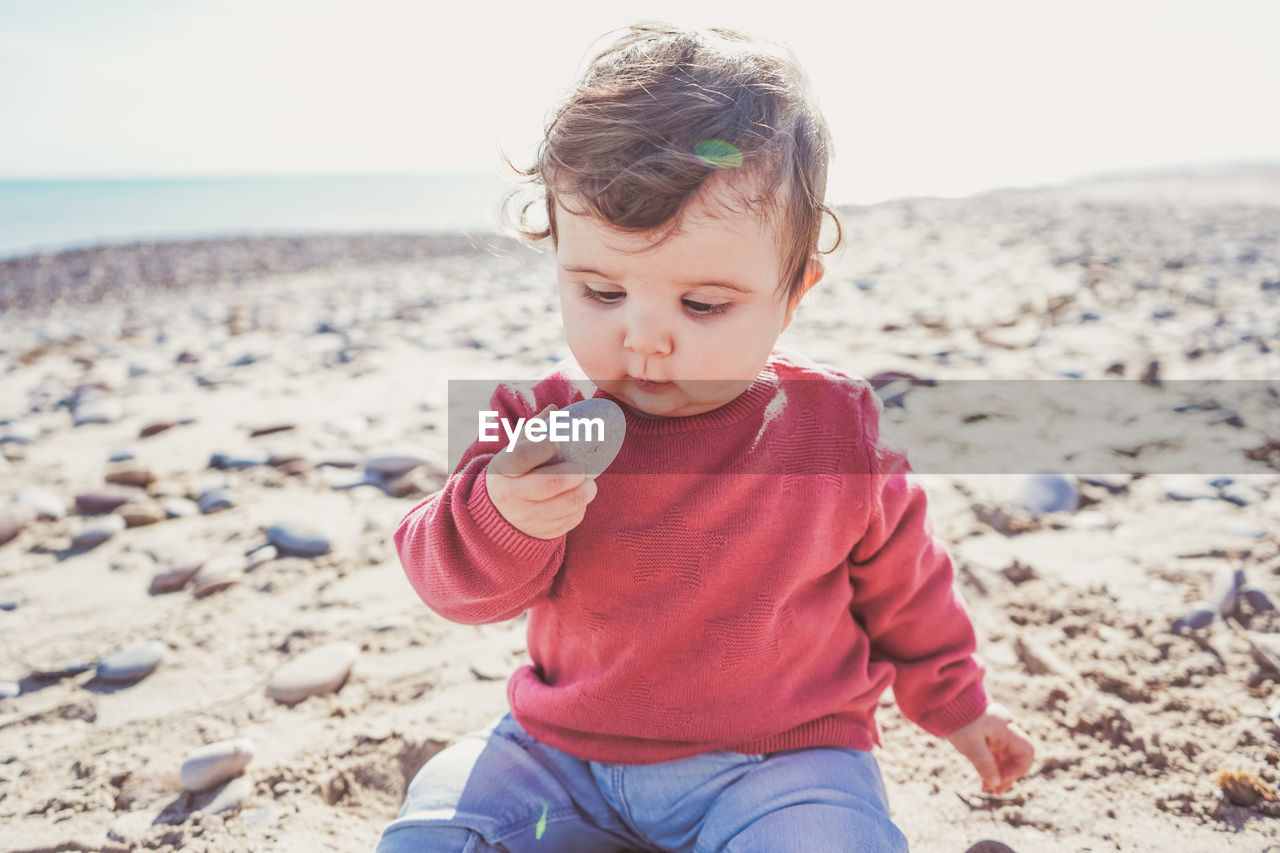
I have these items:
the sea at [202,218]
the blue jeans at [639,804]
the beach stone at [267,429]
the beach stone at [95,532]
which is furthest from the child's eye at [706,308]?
the sea at [202,218]

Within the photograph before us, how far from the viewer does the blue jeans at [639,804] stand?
1.31m

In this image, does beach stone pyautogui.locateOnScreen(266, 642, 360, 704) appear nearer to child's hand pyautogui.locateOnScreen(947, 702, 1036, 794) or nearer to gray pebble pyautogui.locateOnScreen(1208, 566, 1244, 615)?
child's hand pyautogui.locateOnScreen(947, 702, 1036, 794)

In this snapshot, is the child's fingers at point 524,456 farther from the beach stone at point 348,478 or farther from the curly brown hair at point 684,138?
the beach stone at point 348,478

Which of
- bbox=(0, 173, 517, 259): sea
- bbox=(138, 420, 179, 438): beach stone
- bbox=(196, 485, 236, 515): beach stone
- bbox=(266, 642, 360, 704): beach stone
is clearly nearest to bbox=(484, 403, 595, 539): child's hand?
bbox=(266, 642, 360, 704): beach stone

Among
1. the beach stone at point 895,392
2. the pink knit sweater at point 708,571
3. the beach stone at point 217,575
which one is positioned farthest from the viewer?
the beach stone at point 895,392

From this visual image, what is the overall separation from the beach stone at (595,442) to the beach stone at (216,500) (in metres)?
2.38

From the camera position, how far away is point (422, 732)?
1.88 meters

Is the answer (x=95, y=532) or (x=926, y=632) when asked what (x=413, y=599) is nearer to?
(x=95, y=532)

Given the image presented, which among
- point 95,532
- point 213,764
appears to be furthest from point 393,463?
point 213,764

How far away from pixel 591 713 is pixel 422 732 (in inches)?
25.2

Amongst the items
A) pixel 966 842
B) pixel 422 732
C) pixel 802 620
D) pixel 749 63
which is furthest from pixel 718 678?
pixel 749 63

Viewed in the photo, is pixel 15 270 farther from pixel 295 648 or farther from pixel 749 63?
pixel 749 63

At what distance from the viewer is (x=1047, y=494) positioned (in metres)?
2.81

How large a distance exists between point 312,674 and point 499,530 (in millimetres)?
1177
